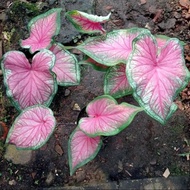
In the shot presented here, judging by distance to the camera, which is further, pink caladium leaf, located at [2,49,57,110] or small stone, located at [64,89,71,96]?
small stone, located at [64,89,71,96]

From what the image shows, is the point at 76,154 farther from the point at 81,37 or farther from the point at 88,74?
the point at 81,37

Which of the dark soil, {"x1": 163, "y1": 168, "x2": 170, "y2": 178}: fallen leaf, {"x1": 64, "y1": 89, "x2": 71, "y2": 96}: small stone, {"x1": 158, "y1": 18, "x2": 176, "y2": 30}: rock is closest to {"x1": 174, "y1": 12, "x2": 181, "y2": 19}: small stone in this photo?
{"x1": 158, "y1": 18, "x2": 176, "y2": 30}: rock

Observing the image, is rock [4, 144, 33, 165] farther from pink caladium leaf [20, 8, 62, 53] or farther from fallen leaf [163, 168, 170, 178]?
fallen leaf [163, 168, 170, 178]

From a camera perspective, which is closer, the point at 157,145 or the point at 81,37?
the point at 157,145

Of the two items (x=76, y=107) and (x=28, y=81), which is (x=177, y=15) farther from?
(x=28, y=81)

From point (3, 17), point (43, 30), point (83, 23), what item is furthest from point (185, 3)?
point (3, 17)

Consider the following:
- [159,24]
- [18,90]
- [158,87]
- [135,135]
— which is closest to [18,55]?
[18,90]

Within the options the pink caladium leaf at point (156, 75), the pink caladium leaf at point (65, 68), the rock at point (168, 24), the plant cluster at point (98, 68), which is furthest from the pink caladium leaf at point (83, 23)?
the rock at point (168, 24)
